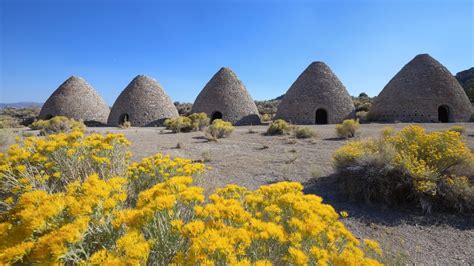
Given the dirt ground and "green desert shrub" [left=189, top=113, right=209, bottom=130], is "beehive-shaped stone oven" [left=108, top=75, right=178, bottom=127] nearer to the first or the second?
"green desert shrub" [left=189, top=113, right=209, bottom=130]

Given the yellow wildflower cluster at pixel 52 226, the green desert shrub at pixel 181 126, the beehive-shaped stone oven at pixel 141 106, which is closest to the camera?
the yellow wildflower cluster at pixel 52 226

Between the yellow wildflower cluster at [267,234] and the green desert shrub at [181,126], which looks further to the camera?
the green desert shrub at [181,126]

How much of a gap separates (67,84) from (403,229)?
26570 millimetres

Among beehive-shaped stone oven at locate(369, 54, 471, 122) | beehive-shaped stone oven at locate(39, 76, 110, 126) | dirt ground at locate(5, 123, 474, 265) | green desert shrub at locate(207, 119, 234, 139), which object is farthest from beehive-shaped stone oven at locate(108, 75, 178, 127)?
beehive-shaped stone oven at locate(369, 54, 471, 122)

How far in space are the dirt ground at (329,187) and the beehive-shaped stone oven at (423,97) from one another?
35.5ft

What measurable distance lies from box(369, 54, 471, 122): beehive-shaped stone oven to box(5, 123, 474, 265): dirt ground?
1082 cm

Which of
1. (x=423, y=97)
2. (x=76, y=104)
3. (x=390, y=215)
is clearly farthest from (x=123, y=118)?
(x=423, y=97)

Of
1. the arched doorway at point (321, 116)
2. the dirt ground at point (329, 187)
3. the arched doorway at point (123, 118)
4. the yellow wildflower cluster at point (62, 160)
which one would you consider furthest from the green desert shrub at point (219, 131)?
the arched doorway at point (321, 116)

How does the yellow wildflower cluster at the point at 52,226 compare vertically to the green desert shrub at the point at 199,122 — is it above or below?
below

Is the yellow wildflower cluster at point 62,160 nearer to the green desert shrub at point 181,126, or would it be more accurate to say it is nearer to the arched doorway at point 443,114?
the green desert shrub at point 181,126

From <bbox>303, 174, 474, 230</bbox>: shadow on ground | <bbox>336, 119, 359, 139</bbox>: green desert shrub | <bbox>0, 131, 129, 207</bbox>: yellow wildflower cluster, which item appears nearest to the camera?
<bbox>0, 131, 129, 207</bbox>: yellow wildflower cluster

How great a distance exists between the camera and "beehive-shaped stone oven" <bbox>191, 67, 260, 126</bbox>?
68.0 feet

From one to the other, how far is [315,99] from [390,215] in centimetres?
1616

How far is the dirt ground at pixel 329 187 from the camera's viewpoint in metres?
3.73
